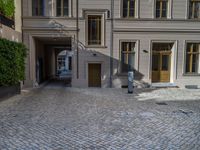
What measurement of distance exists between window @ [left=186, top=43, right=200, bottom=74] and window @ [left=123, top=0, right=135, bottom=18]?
478cm

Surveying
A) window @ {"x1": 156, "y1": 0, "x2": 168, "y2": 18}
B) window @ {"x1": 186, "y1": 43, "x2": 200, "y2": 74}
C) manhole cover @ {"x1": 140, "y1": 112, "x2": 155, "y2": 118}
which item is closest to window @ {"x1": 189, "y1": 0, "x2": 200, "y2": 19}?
window @ {"x1": 156, "y1": 0, "x2": 168, "y2": 18}

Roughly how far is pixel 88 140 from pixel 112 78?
9170 mm

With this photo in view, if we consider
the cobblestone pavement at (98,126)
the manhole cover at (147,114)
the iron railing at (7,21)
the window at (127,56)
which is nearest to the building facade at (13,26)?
the iron railing at (7,21)

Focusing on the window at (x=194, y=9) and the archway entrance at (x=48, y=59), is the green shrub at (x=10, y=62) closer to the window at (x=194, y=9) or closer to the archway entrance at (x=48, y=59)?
the archway entrance at (x=48, y=59)

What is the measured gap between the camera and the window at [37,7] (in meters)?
13.0

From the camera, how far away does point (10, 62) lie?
9266 mm

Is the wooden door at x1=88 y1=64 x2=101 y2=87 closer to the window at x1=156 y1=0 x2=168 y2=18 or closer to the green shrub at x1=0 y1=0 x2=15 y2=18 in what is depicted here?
the window at x1=156 y1=0 x2=168 y2=18

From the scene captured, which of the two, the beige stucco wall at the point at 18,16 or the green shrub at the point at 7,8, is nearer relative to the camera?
the green shrub at the point at 7,8

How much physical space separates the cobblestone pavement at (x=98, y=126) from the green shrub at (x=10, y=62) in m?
1.44

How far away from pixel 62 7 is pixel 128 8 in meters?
4.59

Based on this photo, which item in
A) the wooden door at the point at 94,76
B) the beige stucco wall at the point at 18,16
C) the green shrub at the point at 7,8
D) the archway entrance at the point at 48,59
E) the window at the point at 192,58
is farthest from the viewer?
the archway entrance at the point at 48,59

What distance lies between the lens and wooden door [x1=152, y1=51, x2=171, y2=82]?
1395cm

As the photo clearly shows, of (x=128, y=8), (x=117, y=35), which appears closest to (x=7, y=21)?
(x=117, y=35)

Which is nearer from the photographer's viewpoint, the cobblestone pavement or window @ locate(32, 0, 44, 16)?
the cobblestone pavement
